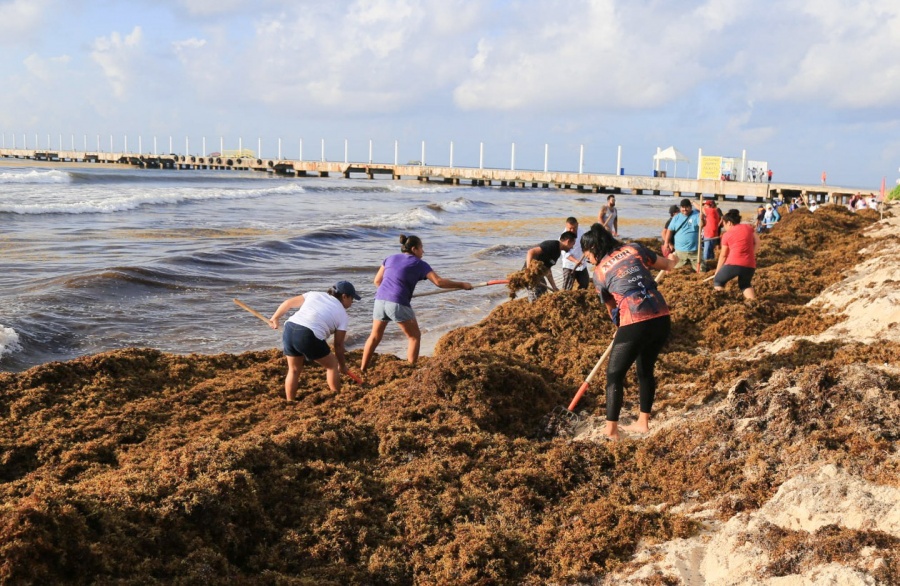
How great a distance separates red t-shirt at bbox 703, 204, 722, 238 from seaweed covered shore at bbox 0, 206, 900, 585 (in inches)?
249

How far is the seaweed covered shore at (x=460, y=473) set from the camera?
3.49 meters

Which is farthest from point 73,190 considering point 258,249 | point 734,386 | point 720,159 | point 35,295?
point 734,386

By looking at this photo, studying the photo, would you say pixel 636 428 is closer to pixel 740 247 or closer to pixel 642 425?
pixel 642 425

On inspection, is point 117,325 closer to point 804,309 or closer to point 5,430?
point 5,430

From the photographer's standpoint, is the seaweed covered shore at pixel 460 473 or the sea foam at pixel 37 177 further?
the sea foam at pixel 37 177

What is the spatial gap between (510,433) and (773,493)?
213cm

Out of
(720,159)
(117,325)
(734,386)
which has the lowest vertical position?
(117,325)

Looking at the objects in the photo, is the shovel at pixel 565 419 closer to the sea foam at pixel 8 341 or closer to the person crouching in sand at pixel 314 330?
the person crouching in sand at pixel 314 330

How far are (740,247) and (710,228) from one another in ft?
13.2

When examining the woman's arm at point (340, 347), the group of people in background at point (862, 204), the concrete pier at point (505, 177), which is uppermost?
the concrete pier at point (505, 177)

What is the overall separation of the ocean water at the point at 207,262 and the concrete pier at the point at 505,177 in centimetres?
1217

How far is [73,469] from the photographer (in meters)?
5.37

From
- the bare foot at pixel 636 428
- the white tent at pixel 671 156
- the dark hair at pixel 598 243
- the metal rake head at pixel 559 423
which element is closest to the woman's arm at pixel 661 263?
the dark hair at pixel 598 243

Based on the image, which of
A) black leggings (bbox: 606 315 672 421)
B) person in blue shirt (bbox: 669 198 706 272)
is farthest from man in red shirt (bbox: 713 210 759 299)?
black leggings (bbox: 606 315 672 421)
